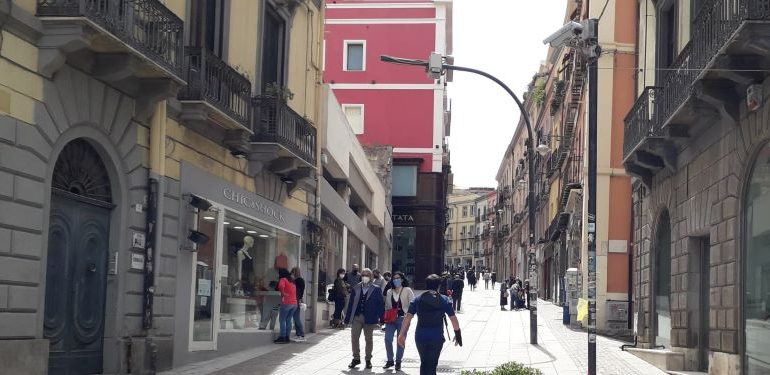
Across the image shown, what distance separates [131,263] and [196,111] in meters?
2.77

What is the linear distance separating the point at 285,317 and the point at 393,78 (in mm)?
31357

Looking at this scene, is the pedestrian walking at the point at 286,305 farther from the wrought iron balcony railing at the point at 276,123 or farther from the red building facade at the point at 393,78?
the red building facade at the point at 393,78

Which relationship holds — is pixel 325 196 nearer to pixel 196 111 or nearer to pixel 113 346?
pixel 196 111

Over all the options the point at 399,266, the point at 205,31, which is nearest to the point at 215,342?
the point at 205,31

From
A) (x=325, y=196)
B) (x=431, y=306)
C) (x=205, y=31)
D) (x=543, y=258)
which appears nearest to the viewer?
(x=431, y=306)

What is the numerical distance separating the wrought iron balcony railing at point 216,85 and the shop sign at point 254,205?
1.32 metres

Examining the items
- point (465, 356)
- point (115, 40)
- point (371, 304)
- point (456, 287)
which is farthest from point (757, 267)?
point (456, 287)

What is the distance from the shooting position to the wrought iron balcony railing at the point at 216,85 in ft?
50.2

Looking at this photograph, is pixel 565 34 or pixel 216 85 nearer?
pixel 565 34

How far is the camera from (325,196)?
27078 mm

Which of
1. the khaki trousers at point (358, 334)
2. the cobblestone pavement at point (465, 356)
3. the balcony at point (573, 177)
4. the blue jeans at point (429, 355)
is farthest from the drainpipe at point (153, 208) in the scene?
the balcony at point (573, 177)

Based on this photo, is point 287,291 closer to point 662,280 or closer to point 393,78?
point 662,280

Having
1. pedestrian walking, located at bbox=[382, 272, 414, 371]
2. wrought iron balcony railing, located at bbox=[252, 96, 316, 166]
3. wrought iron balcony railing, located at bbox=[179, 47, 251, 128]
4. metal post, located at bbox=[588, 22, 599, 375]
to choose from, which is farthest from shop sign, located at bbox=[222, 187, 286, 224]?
metal post, located at bbox=[588, 22, 599, 375]

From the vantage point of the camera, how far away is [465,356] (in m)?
19.3
